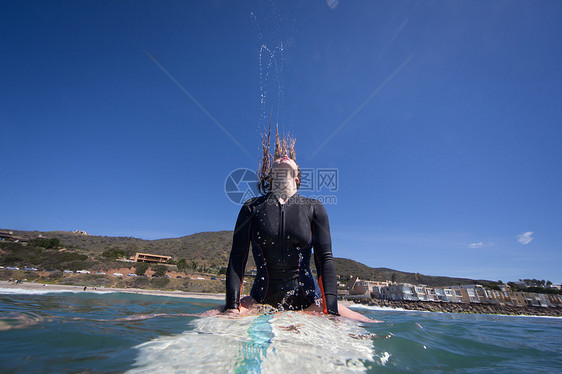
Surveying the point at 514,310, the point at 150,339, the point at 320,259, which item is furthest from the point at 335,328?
the point at 514,310

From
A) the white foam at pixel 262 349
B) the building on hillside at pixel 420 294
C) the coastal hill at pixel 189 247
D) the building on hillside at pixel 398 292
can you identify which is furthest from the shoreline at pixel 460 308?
the white foam at pixel 262 349

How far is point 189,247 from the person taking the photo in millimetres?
90812

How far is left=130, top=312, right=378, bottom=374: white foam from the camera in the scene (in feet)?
4.16

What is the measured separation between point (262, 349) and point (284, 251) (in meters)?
1.41

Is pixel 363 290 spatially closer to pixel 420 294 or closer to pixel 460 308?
pixel 420 294

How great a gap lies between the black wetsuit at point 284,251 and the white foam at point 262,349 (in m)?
0.74

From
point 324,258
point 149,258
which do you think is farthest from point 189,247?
point 324,258

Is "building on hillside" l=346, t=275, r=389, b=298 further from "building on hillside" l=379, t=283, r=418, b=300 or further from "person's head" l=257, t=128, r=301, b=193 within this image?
"person's head" l=257, t=128, r=301, b=193

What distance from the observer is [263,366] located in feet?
4.14

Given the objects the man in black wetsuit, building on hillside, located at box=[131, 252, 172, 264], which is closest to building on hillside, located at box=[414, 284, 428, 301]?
building on hillside, located at box=[131, 252, 172, 264]

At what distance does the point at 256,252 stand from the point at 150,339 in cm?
143

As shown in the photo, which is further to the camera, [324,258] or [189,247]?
[189,247]

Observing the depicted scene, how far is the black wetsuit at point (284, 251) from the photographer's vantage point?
2842 millimetres

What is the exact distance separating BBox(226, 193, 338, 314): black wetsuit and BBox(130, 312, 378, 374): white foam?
742 mm
